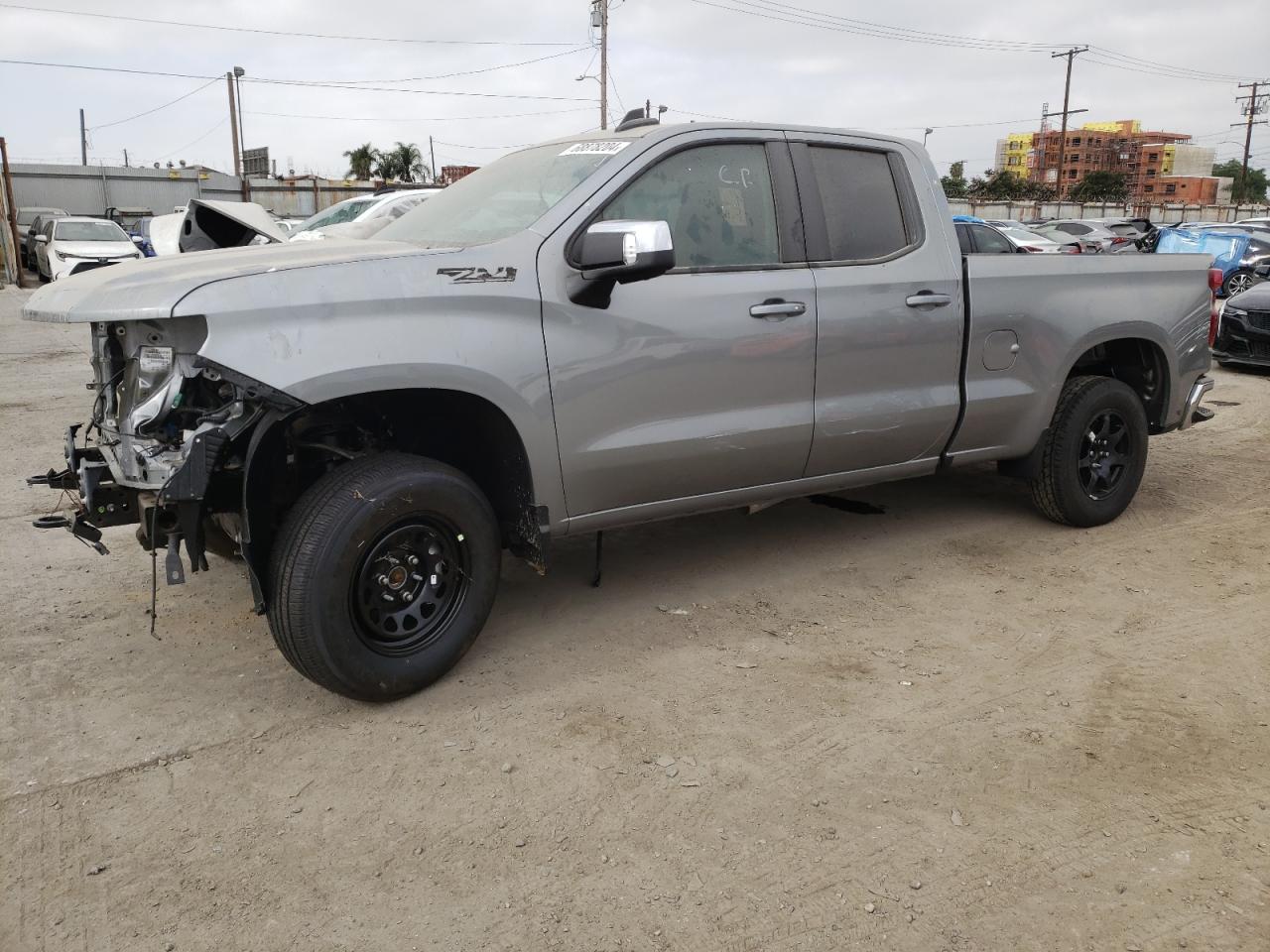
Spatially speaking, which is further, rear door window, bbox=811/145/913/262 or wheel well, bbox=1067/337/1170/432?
wheel well, bbox=1067/337/1170/432

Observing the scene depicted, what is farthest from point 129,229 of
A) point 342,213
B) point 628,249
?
point 628,249

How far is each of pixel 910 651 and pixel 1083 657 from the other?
639 millimetres

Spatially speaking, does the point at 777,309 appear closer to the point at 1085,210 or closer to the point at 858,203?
the point at 858,203

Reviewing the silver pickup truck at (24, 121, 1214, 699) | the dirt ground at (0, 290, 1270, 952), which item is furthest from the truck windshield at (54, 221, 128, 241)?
the silver pickup truck at (24, 121, 1214, 699)

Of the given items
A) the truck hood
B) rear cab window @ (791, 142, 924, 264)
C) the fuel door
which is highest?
rear cab window @ (791, 142, 924, 264)

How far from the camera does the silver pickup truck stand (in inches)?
123

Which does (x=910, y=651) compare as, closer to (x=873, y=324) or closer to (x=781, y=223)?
(x=873, y=324)

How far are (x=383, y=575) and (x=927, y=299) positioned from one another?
2623 millimetres

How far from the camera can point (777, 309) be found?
3990 mm

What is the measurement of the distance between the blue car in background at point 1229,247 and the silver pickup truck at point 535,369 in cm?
1435

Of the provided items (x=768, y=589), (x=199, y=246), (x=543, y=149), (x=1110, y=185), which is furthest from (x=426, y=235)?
(x=1110, y=185)

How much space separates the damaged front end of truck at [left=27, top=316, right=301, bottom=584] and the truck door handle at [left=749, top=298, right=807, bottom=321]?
180 cm

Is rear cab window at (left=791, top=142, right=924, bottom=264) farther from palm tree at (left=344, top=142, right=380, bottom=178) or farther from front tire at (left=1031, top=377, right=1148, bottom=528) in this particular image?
palm tree at (left=344, top=142, right=380, bottom=178)

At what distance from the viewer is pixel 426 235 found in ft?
13.2
